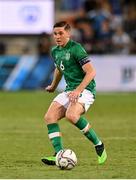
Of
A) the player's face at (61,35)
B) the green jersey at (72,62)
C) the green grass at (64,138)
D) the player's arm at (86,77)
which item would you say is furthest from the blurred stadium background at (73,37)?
the player's arm at (86,77)

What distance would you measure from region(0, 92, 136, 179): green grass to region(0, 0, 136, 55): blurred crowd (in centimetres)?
239

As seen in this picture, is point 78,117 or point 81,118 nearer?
point 78,117

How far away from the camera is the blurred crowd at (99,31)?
84.3ft

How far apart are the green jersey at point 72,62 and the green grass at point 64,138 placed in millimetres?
1096

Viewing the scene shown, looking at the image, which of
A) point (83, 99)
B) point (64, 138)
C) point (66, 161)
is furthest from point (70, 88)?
point (64, 138)

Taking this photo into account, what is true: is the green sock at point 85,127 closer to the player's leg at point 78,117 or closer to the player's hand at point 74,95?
the player's leg at point 78,117

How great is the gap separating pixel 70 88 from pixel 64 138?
3528 millimetres

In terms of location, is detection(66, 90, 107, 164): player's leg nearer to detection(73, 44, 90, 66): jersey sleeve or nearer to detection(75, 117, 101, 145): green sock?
detection(75, 117, 101, 145): green sock

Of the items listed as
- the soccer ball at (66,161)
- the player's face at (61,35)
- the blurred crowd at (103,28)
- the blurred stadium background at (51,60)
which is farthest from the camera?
the blurred crowd at (103,28)

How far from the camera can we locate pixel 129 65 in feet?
81.3

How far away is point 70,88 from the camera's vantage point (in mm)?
10742

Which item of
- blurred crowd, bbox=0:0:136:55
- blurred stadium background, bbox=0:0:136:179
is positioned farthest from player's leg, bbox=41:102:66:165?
blurred crowd, bbox=0:0:136:55

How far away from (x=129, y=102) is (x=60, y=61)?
11081 millimetres

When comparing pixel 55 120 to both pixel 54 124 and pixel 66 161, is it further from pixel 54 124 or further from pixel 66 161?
pixel 66 161
